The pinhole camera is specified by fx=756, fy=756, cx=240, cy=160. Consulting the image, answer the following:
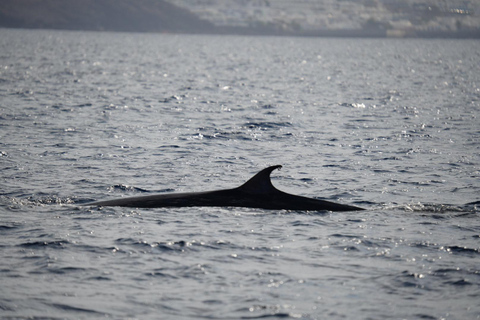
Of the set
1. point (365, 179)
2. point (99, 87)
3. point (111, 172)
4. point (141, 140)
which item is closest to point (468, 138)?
point (365, 179)

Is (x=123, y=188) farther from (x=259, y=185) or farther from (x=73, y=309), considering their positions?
→ (x=73, y=309)

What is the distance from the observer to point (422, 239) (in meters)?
14.3

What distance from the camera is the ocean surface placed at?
36.2ft

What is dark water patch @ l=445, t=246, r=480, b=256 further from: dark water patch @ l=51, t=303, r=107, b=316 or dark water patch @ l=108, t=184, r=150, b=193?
dark water patch @ l=108, t=184, r=150, b=193

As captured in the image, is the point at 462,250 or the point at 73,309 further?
the point at 462,250

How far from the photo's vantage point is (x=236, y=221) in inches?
594

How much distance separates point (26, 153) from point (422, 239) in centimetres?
1385

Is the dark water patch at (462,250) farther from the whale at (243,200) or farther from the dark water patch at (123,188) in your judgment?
the dark water patch at (123,188)

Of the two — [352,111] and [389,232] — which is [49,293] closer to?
[389,232]

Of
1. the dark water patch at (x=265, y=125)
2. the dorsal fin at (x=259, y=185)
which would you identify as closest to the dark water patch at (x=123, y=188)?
the dorsal fin at (x=259, y=185)

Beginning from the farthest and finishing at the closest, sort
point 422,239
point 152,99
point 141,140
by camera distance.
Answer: point 152,99 → point 141,140 → point 422,239

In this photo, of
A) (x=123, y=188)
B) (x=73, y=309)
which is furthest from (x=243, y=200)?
(x=73, y=309)

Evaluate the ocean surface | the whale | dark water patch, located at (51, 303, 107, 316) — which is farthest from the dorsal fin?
dark water patch, located at (51, 303, 107, 316)

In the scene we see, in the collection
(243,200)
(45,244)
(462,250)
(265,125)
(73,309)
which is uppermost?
(265,125)
